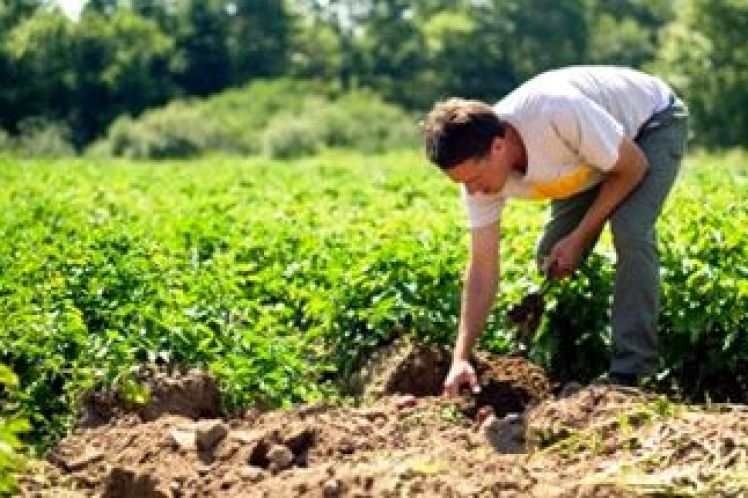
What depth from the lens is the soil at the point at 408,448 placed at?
13.9 feet

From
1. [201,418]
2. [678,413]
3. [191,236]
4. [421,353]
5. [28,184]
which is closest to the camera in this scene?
[678,413]

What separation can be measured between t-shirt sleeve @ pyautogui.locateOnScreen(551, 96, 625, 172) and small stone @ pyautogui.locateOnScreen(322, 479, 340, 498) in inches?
70.3

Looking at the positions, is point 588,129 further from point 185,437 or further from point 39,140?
point 39,140

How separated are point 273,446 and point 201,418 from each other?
42.4 inches

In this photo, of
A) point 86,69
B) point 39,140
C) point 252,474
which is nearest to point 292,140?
point 39,140

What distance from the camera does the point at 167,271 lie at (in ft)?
24.7

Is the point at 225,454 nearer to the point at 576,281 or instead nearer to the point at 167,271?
the point at 576,281

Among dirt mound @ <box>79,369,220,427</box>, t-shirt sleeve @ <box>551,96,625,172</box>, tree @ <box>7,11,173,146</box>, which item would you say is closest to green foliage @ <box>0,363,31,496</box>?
dirt mound @ <box>79,369,220,427</box>

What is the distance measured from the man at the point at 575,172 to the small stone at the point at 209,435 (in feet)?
3.26

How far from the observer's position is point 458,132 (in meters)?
5.10

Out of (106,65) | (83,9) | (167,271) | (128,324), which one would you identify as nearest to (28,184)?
(167,271)

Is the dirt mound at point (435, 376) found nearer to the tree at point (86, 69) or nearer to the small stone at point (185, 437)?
the small stone at point (185, 437)

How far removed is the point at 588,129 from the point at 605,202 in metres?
0.48

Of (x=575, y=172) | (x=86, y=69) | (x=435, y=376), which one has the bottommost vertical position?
(x=86, y=69)
